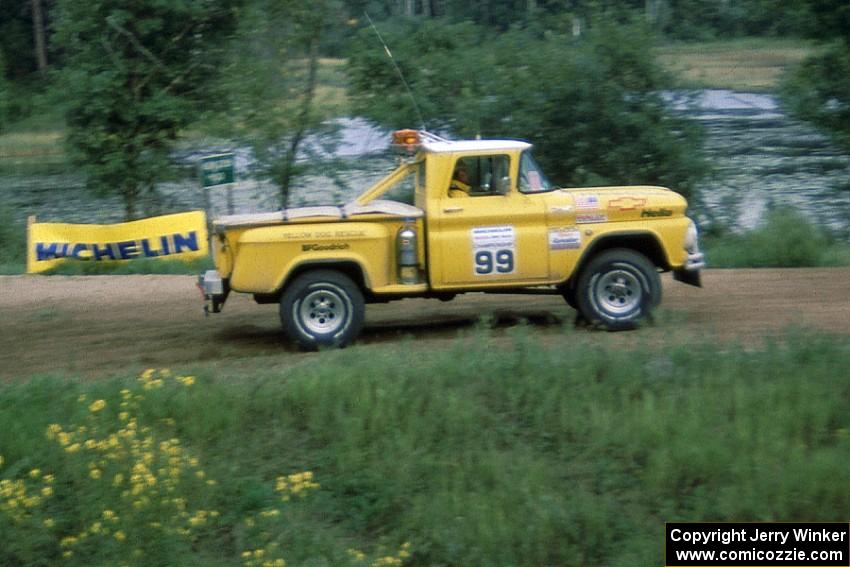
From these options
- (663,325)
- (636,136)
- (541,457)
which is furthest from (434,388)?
(636,136)

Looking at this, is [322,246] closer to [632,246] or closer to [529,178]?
[529,178]

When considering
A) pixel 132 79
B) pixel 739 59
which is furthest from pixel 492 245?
pixel 739 59

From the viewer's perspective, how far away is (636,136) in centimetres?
2148

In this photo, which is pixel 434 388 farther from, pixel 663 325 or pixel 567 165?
pixel 567 165

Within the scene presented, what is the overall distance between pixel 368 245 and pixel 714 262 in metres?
7.64

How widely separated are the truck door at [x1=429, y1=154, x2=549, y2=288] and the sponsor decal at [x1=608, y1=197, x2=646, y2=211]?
697mm

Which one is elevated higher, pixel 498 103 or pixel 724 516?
pixel 498 103

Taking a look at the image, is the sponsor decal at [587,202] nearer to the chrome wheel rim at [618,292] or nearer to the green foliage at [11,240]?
A: the chrome wheel rim at [618,292]

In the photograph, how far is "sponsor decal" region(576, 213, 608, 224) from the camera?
11398 mm

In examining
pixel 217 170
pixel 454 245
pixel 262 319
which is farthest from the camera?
pixel 217 170

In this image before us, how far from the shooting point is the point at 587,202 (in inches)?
451

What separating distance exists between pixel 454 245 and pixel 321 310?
4.63ft

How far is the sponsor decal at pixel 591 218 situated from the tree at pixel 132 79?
543 inches

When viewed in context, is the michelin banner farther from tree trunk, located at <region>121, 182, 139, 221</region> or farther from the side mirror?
the side mirror
